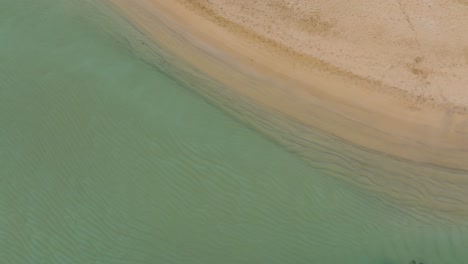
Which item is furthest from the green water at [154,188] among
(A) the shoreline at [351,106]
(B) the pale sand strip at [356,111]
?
(A) the shoreline at [351,106]

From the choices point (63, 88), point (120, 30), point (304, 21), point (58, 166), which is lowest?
point (58, 166)

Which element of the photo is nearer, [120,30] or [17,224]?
[17,224]

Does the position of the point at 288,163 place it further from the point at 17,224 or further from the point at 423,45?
the point at 17,224

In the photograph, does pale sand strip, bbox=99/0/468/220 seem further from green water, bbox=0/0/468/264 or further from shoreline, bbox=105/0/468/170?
green water, bbox=0/0/468/264

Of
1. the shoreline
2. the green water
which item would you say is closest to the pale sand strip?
the shoreline

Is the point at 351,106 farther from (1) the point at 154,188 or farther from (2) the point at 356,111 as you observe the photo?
(1) the point at 154,188

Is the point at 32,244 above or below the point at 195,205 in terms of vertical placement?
below

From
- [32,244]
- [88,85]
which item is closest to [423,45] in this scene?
[88,85]
